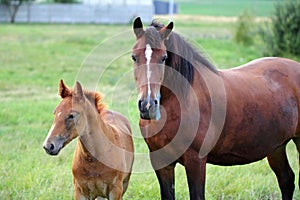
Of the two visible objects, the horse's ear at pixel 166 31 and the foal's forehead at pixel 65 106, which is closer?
the horse's ear at pixel 166 31

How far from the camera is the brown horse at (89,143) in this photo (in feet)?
13.8

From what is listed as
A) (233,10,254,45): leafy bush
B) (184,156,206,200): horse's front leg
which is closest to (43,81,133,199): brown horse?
(184,156,206,200): horse's front leg

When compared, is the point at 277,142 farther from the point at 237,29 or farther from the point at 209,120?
the point at 237,29

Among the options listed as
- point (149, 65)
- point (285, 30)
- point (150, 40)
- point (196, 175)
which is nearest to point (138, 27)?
point (150, 40)

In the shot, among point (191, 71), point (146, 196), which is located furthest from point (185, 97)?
point (146, 196)

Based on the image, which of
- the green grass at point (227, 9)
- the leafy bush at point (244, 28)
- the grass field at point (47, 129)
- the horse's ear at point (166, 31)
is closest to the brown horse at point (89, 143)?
the grass field at point (47, 129)

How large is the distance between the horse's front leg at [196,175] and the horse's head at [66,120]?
0.93 metres

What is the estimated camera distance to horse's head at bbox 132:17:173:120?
3.73 meters

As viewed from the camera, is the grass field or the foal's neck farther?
the grass field

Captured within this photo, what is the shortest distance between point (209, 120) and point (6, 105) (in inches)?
266

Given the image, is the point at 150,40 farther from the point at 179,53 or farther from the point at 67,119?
the point at 67,119

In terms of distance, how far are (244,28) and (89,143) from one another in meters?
19.3

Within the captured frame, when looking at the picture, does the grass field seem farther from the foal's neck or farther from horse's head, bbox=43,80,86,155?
horse's head, bbox=43,80,86,155

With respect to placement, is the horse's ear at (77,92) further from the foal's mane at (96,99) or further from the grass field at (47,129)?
the grass field at (47,129)
